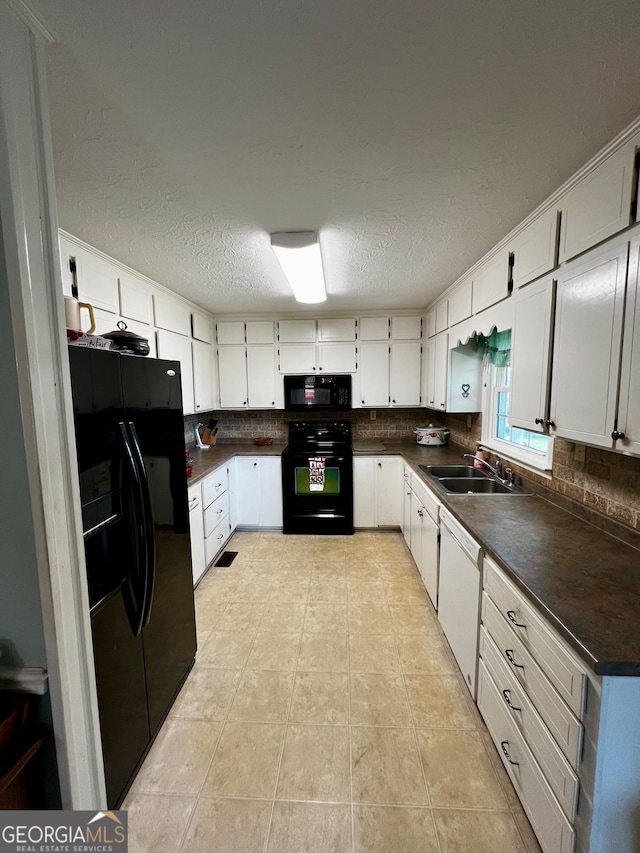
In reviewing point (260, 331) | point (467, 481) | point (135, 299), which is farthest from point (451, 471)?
point (135, 299)

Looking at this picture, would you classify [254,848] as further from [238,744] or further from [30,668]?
[30,668]

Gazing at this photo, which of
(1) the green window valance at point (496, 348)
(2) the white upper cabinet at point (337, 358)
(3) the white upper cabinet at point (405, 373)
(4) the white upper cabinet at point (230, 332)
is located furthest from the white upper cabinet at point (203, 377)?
(1) the green window valance at point (496, 348)

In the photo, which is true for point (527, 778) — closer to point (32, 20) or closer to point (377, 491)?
point (377, 491)

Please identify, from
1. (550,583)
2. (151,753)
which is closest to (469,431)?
(550,583)

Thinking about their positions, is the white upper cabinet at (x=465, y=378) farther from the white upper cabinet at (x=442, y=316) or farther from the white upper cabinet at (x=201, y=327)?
the white upper cabinet at (x=201, y=327)

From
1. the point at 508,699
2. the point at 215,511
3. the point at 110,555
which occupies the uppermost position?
the point at 110,555

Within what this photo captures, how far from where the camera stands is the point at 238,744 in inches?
57.3

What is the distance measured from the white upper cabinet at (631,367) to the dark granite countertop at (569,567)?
0.45 metres

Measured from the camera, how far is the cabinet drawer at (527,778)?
0.97 m

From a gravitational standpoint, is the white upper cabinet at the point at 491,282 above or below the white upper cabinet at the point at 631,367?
above

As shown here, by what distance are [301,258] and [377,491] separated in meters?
2.39

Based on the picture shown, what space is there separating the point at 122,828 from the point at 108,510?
1.00 m

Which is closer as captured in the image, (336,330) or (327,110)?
(327,110)

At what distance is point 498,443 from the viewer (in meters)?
2.52
